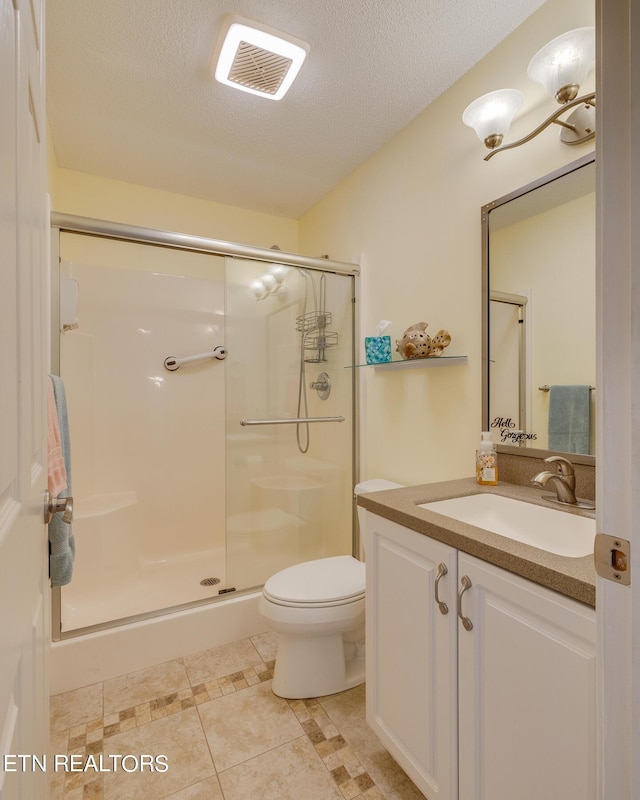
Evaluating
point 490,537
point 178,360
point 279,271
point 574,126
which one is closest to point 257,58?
point 279,271

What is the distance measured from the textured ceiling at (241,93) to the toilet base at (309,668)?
227 centimetres

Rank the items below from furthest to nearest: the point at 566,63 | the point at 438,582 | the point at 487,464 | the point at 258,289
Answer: the point at 258,289 → the point at 487,464 → the point at 566,63 → the point at 438,582

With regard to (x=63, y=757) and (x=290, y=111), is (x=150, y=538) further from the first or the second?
(x=290, y=111)

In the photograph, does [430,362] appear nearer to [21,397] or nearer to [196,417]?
[21,397]

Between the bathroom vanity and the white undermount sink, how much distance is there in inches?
1.7

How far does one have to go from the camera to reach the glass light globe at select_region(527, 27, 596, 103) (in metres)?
1.19

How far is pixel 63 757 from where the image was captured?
1.36 m

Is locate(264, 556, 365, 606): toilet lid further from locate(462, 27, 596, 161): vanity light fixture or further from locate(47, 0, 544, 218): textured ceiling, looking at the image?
locate(47, 0, 544, 218): textured ceiling

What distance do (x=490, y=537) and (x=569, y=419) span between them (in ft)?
2.08

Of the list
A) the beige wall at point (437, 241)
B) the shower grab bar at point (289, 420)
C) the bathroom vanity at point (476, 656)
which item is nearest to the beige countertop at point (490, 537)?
the bathroom vanity at point (476, 656)

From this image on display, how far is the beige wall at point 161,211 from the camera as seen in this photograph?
2.43m

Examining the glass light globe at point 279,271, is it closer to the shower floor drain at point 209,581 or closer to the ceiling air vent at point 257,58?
the ceiling air vent at point 257,58

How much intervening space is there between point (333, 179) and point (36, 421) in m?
2.32

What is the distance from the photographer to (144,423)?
2652 millimetres
